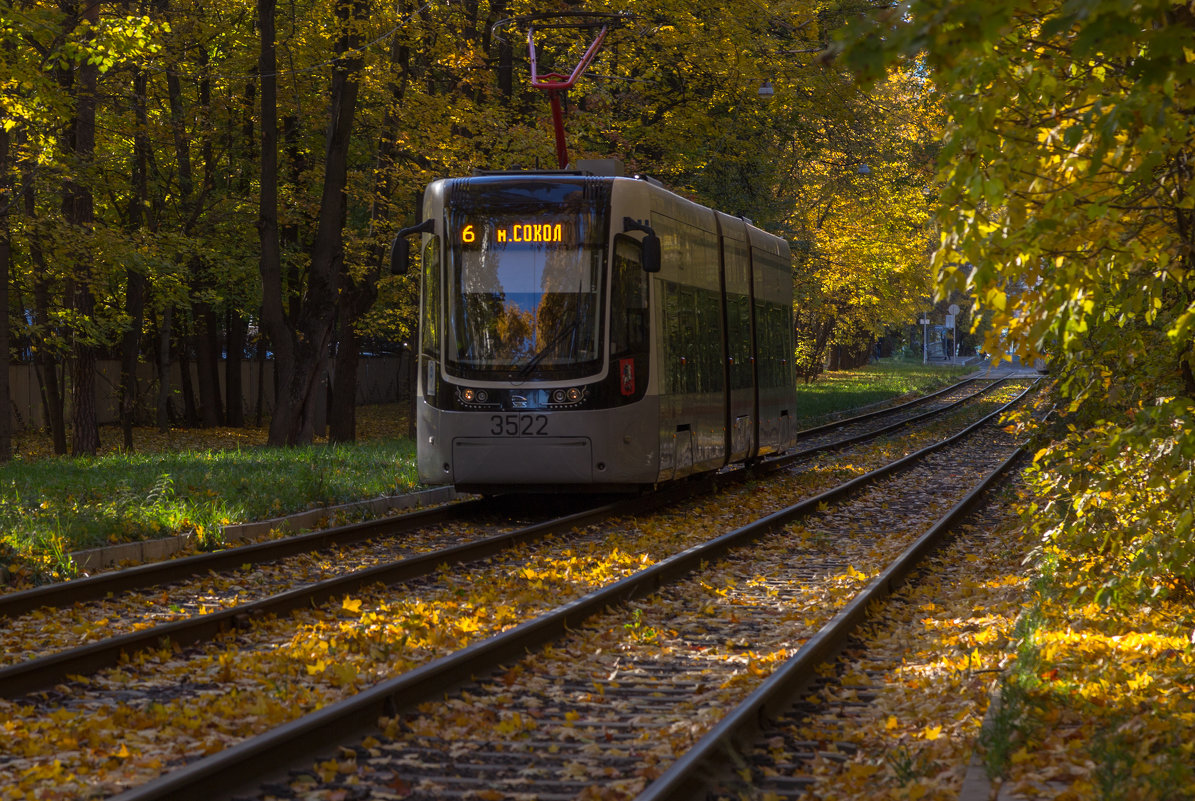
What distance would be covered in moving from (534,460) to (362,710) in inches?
324

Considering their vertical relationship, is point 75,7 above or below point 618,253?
above

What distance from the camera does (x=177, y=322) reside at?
40.5m

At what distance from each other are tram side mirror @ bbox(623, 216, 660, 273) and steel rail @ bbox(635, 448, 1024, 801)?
180 inches

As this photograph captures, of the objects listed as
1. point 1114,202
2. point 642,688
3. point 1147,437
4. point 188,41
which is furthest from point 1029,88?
point 188,41

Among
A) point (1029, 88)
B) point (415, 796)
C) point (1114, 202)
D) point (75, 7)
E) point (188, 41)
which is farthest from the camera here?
point (188, 41)

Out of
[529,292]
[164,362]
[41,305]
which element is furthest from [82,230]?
[164,362]

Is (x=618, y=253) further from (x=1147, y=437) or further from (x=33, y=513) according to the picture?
(x=1147, y=437)

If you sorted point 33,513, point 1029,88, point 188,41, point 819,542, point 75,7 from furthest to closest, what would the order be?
point 188,41
point 75,7
point 819,542
point 33,513
point 1029,88

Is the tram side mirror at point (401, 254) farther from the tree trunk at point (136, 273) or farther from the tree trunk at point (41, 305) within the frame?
the tree trunk at point (136, 273)

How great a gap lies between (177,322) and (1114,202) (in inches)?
1452

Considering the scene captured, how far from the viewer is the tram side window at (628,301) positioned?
47.8 ft

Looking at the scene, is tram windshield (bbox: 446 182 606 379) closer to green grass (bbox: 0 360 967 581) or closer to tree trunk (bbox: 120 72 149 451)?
green grass (bbox: 0 360 967 581)

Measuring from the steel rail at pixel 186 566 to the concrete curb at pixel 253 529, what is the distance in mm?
397

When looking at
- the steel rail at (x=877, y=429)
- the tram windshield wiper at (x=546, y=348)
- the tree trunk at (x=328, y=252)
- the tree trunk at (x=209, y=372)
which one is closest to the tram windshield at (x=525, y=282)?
the tram windshield wiper at (x=546, y=348)
